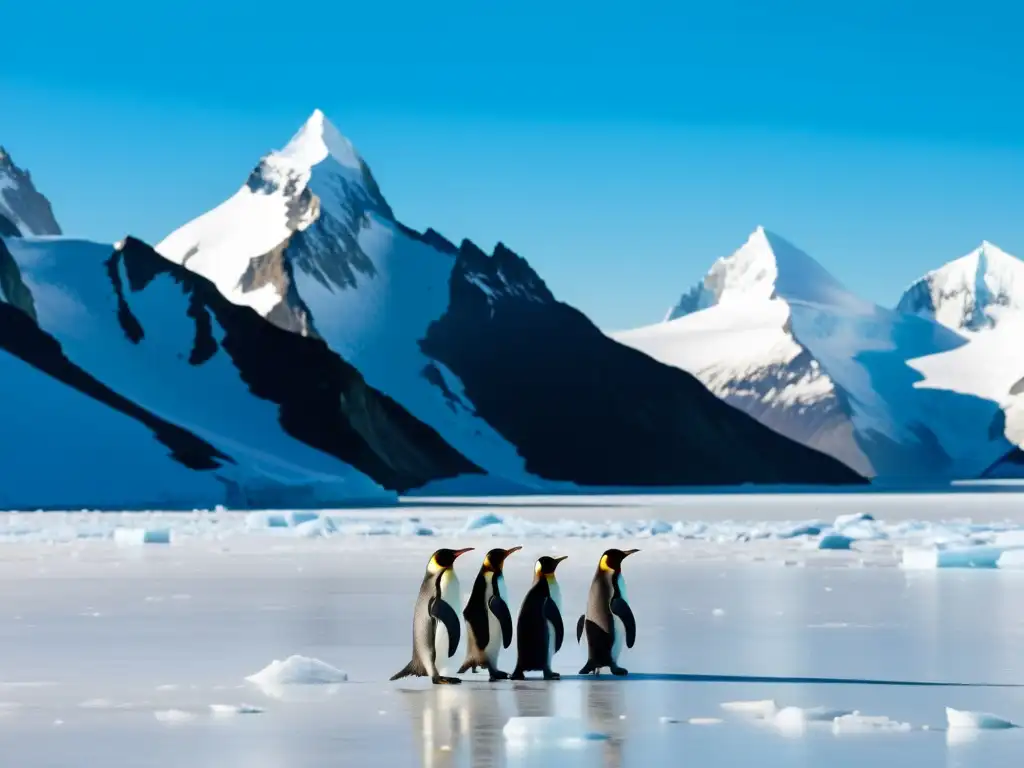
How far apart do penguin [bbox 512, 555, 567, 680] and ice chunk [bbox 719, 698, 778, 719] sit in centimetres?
227

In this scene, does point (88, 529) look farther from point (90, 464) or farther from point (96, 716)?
point (90, 464)

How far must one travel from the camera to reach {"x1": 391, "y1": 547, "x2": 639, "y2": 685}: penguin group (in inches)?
591

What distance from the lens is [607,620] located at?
52.1 ft

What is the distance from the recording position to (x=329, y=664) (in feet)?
53.7

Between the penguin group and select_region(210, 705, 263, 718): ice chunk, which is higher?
the penguin group

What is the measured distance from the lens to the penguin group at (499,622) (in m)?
15.0

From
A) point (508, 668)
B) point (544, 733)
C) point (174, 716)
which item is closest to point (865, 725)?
point (544, 733)

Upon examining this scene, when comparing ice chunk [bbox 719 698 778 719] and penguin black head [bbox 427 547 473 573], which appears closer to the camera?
ice chunk [bbox 719 698 778 719]

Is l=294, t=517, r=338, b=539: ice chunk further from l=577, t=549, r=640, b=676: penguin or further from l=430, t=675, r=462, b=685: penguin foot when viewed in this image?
l=430, t=675, r=462, b=685: penguin foot

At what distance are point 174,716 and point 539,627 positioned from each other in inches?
147

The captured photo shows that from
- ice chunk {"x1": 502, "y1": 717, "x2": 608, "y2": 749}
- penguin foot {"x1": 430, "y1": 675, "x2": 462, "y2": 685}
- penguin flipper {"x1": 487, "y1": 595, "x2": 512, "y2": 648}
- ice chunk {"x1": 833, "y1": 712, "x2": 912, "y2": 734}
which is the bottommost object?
ice chunk {"x1": 833, "y1": 712, "x2": 912, "y2": 734}

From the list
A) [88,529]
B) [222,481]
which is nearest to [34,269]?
[222,481]

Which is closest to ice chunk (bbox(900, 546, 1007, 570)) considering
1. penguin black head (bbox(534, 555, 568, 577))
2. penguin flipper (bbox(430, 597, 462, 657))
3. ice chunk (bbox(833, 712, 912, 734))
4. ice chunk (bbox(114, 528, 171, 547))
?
penguin black head (bbox(534, 555, 568, 577))

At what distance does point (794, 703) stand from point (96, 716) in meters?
5.27
